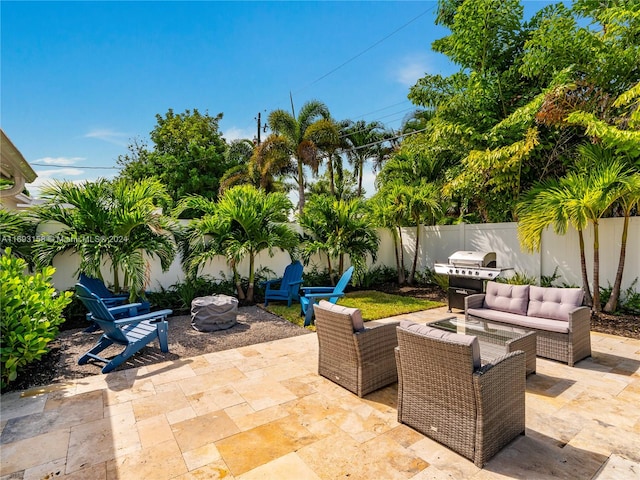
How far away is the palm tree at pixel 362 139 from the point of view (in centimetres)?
1820

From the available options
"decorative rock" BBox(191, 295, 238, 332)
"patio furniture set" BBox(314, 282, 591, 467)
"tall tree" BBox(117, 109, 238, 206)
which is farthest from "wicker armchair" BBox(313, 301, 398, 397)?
"tall tree" BBox(117, 109, 238, 206)

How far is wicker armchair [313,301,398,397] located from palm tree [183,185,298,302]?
13.1ft

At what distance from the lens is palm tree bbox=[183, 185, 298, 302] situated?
7438 millimetres

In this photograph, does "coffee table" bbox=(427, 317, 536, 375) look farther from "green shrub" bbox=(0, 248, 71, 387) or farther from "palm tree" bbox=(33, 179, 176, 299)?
"palm tree" bbox=(33, 179, 176, 299)

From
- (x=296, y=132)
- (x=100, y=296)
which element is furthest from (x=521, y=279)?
(x=296, y=132)

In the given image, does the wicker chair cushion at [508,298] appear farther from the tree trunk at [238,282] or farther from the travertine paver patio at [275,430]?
the tree trunk at [238,282]

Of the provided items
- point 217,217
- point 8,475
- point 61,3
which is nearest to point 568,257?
point 217,217

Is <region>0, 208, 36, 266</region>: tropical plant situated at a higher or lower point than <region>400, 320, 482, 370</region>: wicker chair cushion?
higher

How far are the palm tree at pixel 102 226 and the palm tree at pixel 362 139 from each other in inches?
514

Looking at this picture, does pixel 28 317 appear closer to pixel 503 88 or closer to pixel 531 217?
pixel 531 217

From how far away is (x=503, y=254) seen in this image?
8.58 metres

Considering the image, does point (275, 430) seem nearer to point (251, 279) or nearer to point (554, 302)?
point (554, 302)

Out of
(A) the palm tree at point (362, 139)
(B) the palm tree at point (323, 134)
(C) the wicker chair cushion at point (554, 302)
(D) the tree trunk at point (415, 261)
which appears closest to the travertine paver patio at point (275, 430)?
(C) the wicker chair cushion at point (554, 302)

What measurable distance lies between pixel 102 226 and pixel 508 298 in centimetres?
734
